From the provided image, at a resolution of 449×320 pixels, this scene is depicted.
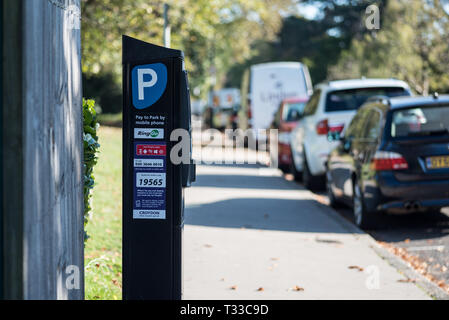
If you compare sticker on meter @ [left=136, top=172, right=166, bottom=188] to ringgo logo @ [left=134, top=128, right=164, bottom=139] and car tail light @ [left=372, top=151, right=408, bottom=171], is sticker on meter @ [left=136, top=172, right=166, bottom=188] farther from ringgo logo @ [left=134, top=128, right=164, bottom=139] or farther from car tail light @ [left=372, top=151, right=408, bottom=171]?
car tail light @ [left=372, top=151, right=408, bottom=171]

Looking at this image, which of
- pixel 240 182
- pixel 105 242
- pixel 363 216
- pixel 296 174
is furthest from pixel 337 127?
pixel 105 242

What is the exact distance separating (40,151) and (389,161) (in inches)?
268

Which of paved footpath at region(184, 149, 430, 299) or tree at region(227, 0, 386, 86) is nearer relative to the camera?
paved footpath at region(184, 149, 430, 299)

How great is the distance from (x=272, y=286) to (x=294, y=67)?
23605 millimetres

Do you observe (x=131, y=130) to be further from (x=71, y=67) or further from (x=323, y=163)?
(x=323, y=163)

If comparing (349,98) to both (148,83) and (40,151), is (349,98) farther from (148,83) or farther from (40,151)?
(40,151)

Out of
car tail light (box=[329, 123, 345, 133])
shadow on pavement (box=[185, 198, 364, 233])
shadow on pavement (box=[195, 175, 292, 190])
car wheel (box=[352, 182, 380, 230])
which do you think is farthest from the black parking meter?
shadow on pavement (box=[195, 175, 292, 190])

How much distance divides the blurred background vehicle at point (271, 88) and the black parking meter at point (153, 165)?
25.1m

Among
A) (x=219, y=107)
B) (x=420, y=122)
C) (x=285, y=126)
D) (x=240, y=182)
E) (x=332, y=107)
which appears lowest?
(x=240, y=182)

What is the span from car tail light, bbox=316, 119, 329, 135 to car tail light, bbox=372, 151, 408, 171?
447cm

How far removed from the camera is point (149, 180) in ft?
15.4

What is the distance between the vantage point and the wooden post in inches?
124

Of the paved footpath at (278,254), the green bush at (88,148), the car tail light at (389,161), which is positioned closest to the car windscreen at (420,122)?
the car tail light at (389,161)
